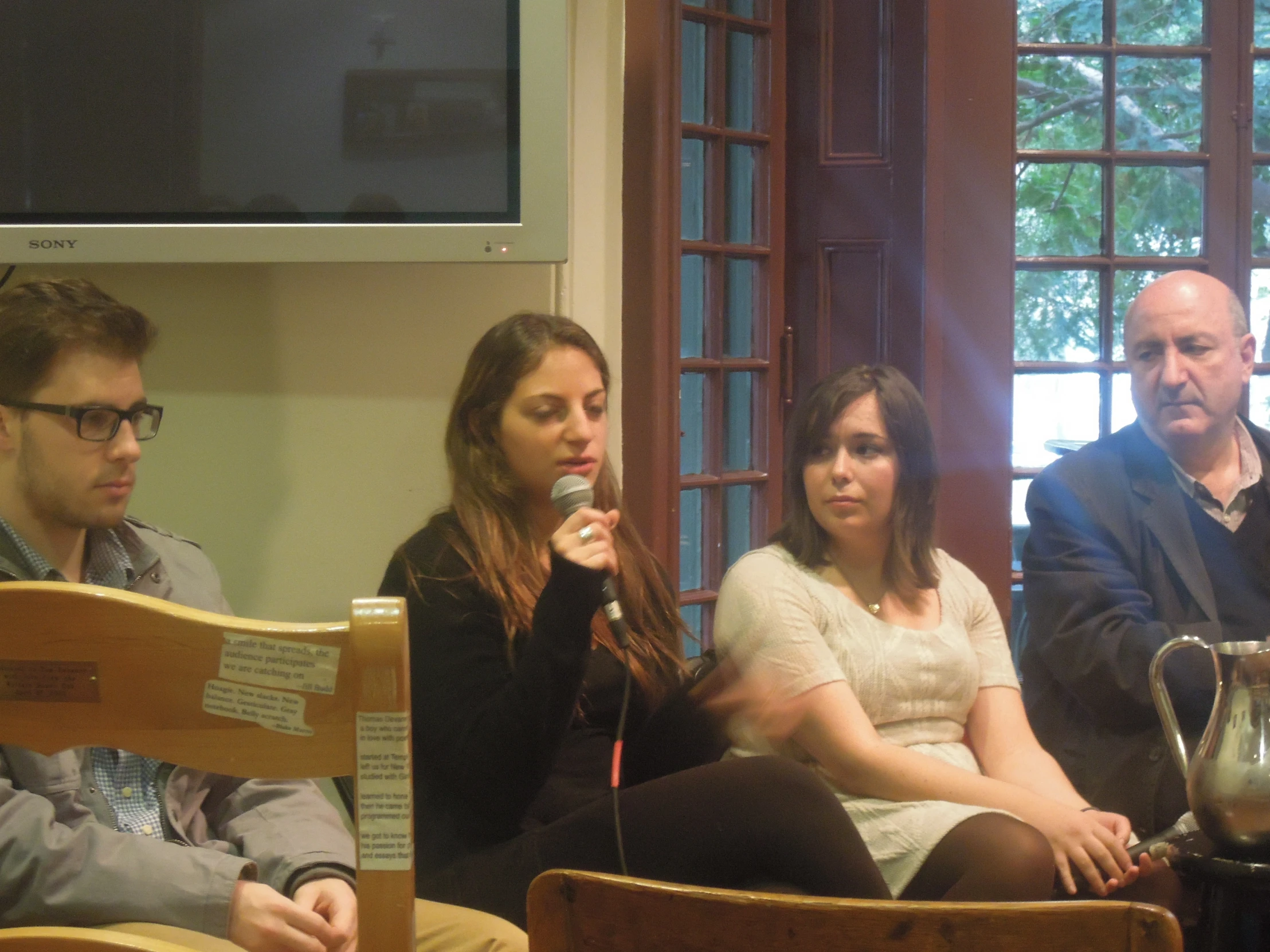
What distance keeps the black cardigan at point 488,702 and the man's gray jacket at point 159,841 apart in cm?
18

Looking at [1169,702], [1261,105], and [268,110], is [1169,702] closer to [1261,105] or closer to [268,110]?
[268,110]

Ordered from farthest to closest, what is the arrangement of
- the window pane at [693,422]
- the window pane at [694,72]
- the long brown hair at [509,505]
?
the window pane at [693,422]
the window pane at [694,72]
the long brown hair at [509,505]

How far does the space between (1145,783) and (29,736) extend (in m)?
1.75

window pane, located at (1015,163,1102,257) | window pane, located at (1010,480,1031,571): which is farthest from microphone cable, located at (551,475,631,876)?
window pane, located at (1015,163,1102,257)

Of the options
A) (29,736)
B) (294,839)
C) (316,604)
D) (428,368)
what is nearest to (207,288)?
(428,368)

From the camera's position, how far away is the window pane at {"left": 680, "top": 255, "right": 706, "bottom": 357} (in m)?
2.67

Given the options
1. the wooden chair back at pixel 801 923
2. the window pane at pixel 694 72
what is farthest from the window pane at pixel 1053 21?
the wooden chair back at pixel 801 923

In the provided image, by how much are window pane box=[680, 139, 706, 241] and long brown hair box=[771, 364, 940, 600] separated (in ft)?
2.49

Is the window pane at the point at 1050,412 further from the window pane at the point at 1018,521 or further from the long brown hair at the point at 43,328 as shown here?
the long brown hair at the point at 43,328

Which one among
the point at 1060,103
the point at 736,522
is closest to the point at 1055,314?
the point at 1060,103

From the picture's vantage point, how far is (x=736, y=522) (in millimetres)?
2812

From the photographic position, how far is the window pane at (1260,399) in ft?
9.65

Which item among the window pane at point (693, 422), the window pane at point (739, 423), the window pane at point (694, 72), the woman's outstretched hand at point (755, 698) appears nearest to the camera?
the woman's outstretched hand at point (755, 698)

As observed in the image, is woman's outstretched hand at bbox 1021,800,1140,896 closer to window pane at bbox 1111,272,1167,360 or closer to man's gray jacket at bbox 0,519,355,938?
man's gray jacket at bbox 0,519,355,938
